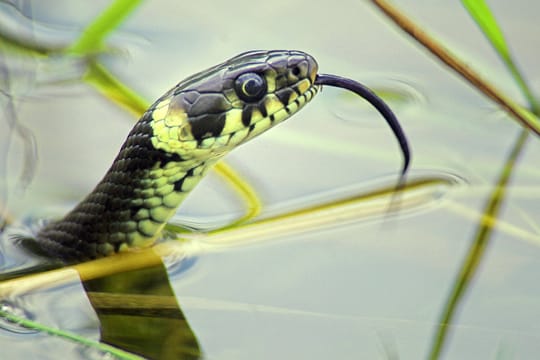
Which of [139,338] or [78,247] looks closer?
[139,338]

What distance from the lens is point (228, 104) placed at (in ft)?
8.82

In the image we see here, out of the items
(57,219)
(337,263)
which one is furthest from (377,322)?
(57,219)

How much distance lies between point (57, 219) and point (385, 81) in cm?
123

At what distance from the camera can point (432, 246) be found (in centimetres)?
289

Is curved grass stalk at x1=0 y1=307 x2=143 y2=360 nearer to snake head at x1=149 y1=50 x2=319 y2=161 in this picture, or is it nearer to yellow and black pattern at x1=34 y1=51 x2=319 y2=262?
yellow and black pattern at x1=34 y1=51 x2=319 y2=262

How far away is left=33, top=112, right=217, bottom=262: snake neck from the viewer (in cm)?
271

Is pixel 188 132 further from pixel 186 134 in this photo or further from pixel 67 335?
pixel 67 335

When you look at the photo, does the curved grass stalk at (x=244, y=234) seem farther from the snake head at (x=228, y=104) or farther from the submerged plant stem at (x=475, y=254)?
the snake head at (x=228, y=104)

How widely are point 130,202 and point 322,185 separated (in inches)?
25.2

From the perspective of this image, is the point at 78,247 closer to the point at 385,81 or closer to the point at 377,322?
the point at 377,322

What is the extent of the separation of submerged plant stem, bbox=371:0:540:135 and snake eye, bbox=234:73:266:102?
35 cm

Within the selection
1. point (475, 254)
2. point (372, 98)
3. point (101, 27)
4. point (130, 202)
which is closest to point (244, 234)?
point (130, 202)

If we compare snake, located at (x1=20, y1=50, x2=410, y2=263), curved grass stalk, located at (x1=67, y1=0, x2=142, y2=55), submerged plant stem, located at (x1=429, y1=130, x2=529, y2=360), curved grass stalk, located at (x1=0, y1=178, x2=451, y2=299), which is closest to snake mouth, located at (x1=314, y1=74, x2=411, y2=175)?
snake, located at (x1=20, y1=50, x2=410, y2=263)

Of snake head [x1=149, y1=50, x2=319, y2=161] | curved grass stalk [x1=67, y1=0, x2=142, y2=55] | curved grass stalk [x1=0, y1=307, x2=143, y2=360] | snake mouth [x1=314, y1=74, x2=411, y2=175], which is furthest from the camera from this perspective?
curved grass stalk [x1=67, y1=0, x2=142, y2=55]
